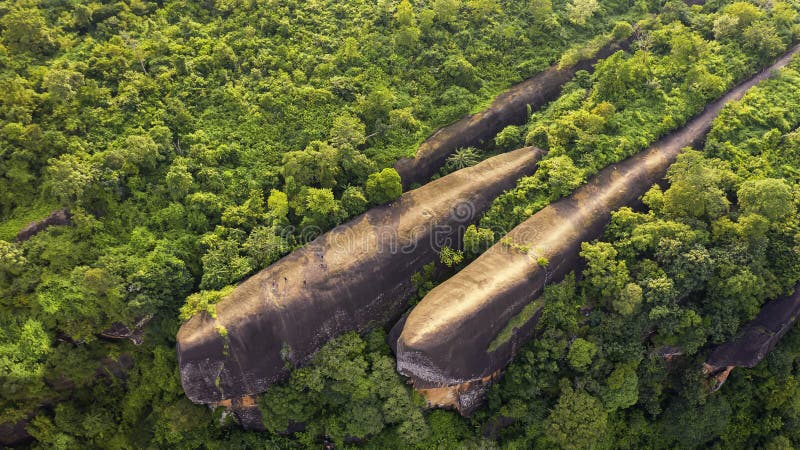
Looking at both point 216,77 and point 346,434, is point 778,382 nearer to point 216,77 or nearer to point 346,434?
point 346,434

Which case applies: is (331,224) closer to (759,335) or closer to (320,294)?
(320,294)

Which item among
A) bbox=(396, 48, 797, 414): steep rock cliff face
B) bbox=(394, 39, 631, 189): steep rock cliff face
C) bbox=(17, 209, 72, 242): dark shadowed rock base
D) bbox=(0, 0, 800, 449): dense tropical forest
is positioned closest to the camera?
bbox=(396, 48, 797, 414): steep rock cliff face

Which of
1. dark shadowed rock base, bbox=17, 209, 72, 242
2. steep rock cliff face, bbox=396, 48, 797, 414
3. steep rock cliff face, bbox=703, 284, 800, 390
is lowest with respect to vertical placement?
steep rock cliff face, bbox=703, 284, 800, 390

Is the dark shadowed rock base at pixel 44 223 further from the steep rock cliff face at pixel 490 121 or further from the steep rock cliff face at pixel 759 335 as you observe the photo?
the steep rock cliff face at pixel 759 335

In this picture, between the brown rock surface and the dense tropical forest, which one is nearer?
the dense tropical forest

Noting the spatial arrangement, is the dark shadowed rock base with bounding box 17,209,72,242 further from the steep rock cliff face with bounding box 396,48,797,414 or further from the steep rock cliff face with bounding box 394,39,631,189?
the steep rock cliff face with bounding box 396,48,797,414

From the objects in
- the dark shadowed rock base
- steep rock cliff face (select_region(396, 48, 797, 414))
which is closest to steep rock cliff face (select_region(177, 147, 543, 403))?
steep rock cliff face (select_region(396, 48, 797, 414))

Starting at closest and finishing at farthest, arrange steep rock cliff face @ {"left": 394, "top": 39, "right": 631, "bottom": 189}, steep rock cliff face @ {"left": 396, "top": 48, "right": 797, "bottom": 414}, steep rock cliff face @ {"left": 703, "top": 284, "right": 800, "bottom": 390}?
1. steep rock cliff face @ {"left": 396, "top": 48, "right": 797, "bottom": 414}
2. steep rock cliff face @ {"left": 703, "top": 284, "right": 800, "bottom": 390}
3. steep rock cliff face @ {"left": 394, "top": 39, "right": 631, "bottom": 189}
